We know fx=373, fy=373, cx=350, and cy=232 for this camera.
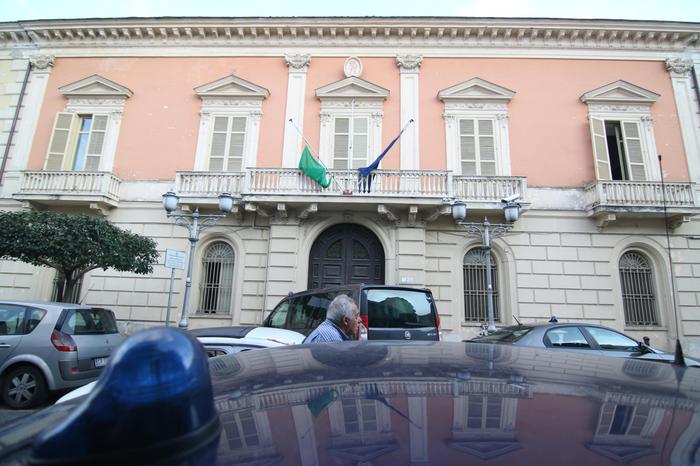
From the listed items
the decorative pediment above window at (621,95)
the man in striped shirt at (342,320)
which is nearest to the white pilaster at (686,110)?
the decorative pediment above window at (621,95)

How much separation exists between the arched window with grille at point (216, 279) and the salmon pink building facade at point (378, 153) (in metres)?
0.07

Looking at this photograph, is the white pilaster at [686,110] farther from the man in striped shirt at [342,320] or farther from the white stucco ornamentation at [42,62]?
the white stucco ornamentation at [42,62]

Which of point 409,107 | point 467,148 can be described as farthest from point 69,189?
point 467,148

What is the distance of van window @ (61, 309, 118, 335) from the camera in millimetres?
5828

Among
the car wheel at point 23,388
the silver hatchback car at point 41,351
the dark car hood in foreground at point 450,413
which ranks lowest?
the car wheel at point 23,388

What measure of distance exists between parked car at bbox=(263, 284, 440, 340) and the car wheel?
3750 millimetres

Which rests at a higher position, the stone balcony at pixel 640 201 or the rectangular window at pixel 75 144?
the rectangular window at pixel 75 144

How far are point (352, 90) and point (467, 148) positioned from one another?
445cm

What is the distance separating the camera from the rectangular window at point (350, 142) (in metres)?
12.6

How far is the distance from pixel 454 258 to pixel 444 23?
8.37 meters

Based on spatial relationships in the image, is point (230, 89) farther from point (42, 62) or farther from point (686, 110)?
point (686, 110)

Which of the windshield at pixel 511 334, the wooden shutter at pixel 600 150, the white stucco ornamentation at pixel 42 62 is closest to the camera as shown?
the windshield at pixel 511 334

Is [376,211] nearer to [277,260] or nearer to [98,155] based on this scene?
[277,260]

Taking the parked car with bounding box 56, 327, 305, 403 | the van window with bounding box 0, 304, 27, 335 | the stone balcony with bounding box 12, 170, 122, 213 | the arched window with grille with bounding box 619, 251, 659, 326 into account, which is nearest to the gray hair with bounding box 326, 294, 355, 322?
the parked car with bounding box 56, 327, 305, 403
